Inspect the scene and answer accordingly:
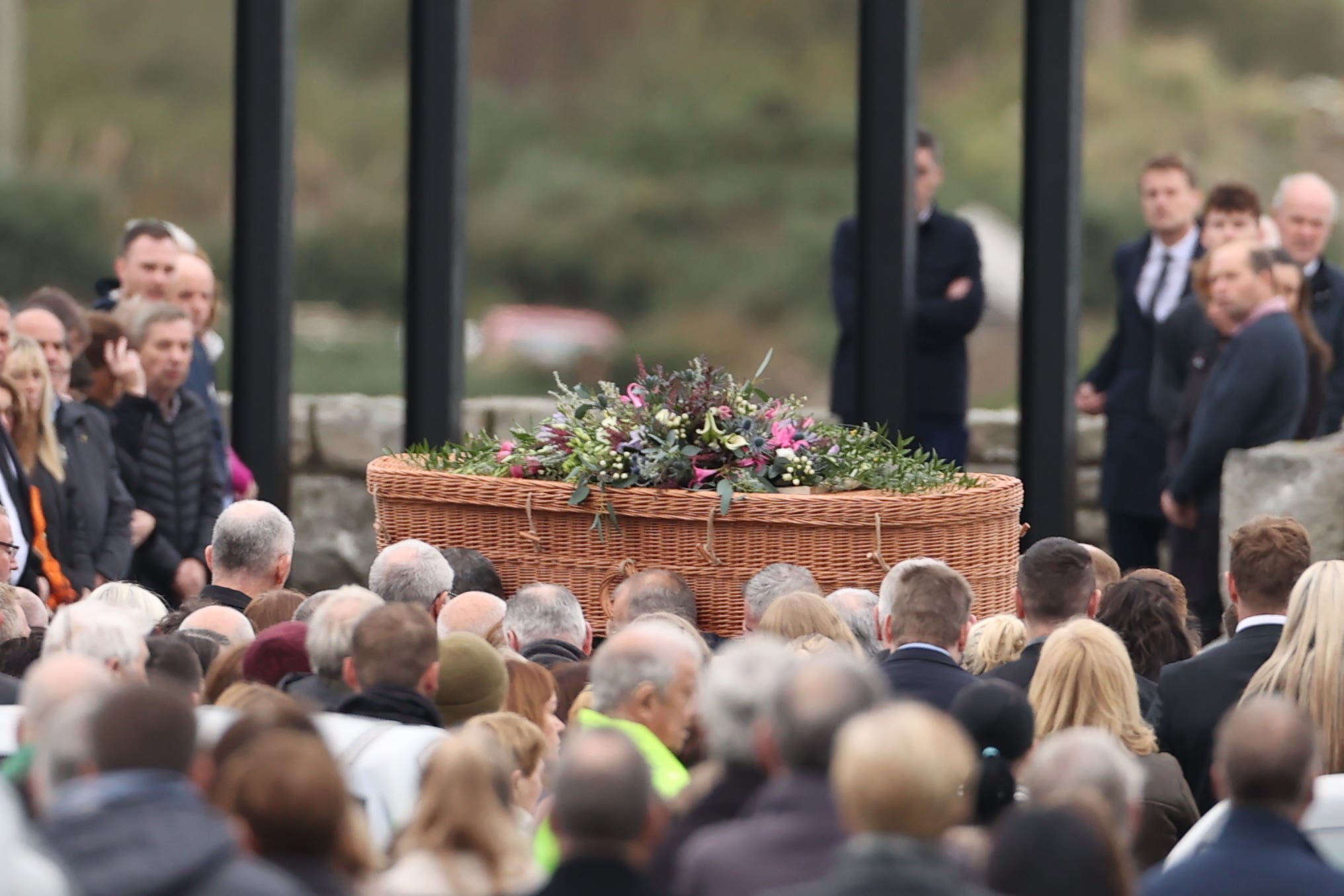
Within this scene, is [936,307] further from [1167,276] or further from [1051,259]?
[1167,276]

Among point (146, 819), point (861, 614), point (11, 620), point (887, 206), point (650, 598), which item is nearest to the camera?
point (146, 819)

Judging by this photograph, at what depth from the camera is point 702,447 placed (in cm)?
594

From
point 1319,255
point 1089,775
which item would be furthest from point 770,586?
point 1319,255

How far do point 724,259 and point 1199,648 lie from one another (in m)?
23.2

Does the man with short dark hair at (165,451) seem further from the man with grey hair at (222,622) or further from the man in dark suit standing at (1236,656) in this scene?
the man in dark suit standing at (1236,656)

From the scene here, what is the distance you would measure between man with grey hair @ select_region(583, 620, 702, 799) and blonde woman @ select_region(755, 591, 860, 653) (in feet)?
2.66

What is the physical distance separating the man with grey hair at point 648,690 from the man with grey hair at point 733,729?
0.38 meters

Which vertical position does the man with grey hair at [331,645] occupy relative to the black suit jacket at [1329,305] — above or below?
below

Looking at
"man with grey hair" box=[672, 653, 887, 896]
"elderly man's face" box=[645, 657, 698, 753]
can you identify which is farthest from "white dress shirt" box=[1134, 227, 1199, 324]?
"man with grey hair" box=[672, 653, 887, 896]

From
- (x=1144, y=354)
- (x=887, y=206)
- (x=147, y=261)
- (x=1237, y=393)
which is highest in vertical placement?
(x=887, y=206)

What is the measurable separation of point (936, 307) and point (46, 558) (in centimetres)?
380

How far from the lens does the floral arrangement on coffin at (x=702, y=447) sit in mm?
5895

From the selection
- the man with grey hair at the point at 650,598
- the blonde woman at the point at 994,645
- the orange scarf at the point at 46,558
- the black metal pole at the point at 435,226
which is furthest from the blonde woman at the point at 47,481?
the blonde woman at the point at 994,645

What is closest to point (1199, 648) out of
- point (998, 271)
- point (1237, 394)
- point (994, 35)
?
point (1237, 394)
